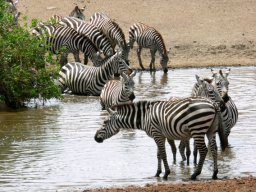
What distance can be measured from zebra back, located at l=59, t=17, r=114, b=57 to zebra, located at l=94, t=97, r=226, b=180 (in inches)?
472

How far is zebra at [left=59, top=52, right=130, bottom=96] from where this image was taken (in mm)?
21594

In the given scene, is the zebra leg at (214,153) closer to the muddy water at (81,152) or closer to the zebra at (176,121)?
the zebra at (176,121)

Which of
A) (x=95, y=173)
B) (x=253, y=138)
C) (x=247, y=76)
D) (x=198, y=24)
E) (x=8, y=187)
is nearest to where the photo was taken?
(x=8, y=187)

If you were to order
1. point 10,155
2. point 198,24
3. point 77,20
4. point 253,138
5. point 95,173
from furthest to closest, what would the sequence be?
point 198,24 < point 77,20 < point 253,138 < point 10,155 < point 95,173

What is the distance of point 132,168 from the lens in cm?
1318

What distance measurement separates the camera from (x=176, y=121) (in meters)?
12.4

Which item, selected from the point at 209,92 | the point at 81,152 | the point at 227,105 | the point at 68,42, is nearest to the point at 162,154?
the point at 209,92

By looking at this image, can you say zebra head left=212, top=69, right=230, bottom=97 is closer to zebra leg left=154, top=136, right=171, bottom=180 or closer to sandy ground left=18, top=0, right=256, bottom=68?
zebra leg left=154, top=136, right=171, bottom=180

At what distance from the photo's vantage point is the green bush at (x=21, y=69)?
1917 centimetres

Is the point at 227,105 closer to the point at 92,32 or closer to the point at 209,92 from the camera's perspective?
the point at 209,92

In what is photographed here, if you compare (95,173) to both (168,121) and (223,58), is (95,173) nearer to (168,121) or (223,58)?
(168,121)

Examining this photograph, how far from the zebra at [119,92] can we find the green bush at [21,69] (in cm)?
149

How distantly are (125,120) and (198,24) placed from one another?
18.3 metres

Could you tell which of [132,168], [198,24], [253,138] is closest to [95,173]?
[132,168]
